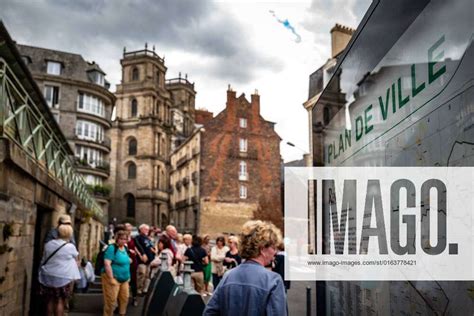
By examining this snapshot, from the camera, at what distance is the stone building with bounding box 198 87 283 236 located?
1738 inches

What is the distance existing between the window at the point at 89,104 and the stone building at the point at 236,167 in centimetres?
1096

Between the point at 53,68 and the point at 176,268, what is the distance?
3786cm

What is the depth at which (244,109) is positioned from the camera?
4616cm

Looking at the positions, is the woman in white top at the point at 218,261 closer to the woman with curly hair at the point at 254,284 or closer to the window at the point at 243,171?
the woman with curly hair at the point at 254,284

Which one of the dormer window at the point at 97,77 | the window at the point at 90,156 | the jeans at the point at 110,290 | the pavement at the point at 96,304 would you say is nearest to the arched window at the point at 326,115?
the pavement at the point at 96,304

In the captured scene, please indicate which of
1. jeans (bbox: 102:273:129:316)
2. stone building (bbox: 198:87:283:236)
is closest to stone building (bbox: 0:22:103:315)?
jeans (bbox: 102:273:129:316)

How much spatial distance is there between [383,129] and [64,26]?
24.6 feet

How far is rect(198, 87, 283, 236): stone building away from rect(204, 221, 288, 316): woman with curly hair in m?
40.0

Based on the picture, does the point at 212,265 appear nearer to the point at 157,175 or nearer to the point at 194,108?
the point at 157,175

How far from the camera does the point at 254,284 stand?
2.78 metres

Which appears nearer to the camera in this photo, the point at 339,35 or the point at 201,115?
the point at 339,35
